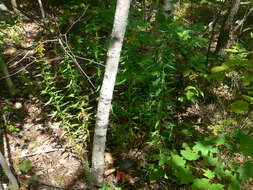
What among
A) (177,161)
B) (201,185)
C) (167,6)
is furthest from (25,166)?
(167,6)

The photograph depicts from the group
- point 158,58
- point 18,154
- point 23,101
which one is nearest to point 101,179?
point 18,154

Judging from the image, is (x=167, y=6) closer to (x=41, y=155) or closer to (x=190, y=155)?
(x=190, y=155)

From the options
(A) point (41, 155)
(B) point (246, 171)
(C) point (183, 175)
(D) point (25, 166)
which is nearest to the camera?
(B) point (246, 171)

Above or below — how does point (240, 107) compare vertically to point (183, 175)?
above

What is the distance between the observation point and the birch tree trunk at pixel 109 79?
1.76 m

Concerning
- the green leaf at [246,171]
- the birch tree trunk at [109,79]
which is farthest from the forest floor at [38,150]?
the green leaf at [246,171]

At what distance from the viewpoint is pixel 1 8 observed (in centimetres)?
557

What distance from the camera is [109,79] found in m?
2.02

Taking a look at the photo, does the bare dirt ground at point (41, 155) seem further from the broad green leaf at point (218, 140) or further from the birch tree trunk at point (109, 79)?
the broad green leaf at point (218, 140)

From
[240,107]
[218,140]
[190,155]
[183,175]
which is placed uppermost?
[240,107]

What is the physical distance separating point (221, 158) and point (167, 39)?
1570mm

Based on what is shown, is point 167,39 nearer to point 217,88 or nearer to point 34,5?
point 217,88

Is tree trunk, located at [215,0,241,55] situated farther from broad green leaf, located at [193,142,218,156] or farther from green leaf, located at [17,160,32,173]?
green leaf, located at [17,160,32,173]

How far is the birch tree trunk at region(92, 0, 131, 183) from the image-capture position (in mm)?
1764
